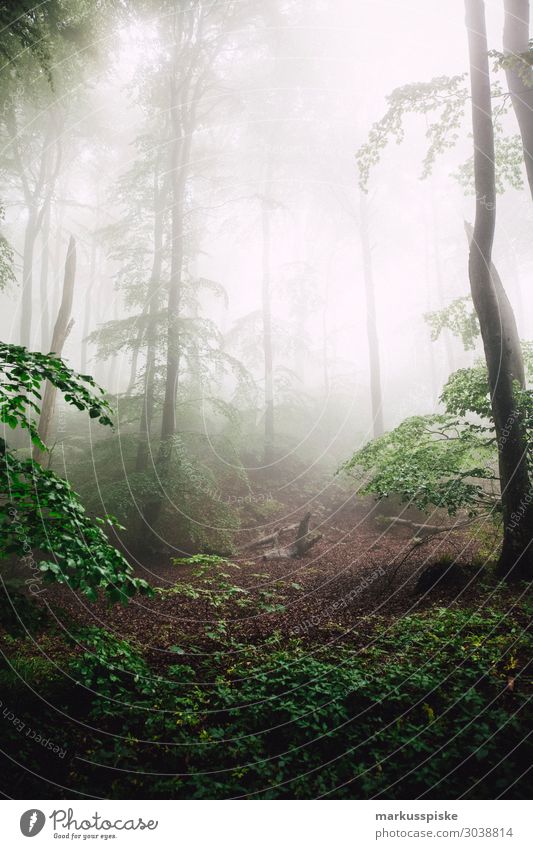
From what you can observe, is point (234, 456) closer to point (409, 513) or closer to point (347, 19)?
point (409, 513)

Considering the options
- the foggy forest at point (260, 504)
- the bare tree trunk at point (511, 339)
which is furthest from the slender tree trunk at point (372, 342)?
the bare tree trunk at point (511, 339)

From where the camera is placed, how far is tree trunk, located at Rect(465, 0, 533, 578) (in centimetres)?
522

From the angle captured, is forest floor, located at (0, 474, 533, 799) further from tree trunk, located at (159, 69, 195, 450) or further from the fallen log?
tree trunk, located at (159, 69, 195, 450)

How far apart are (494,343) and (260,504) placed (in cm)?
859

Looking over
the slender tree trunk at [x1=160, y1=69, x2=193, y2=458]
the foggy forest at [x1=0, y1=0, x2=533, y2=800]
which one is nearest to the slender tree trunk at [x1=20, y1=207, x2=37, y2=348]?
the foggy forest at [x1=0, y1=0, x2=533, y2=800]

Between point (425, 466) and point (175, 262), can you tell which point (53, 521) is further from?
point (175, 262)

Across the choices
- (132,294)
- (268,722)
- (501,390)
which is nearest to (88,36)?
(132,294)

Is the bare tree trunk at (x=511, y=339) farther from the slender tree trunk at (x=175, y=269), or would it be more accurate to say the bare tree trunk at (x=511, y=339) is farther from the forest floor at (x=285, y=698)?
→ the slender tree trunk at (x=175, y=269)

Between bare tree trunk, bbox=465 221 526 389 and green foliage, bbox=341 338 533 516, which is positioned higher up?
bare tree trunk, bbox=465 221 526 389

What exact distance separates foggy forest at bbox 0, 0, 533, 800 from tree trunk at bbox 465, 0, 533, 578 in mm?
34

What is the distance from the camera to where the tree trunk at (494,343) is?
522 cm

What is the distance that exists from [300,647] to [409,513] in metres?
7.40

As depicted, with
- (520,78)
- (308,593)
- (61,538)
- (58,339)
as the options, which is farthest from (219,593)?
(520,78)
